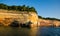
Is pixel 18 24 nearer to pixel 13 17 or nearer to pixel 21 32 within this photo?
pixel 13 17

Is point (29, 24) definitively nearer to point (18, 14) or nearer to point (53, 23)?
point (18, 14)

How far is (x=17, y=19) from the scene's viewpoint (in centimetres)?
8394

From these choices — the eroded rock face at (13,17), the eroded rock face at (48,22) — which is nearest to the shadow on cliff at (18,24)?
the eroded rock face at (13,17)

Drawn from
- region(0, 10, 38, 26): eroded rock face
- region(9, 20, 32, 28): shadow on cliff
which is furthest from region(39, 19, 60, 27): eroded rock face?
region(9, 20, 32, 28): shadow on cliff

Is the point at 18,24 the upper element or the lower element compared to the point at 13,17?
lower

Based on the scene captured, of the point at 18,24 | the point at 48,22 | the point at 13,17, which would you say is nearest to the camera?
the point at 18,24

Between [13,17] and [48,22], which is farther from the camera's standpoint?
[48,22]

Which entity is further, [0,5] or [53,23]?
[53,23]

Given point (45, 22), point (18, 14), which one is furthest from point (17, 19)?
point (45, 22)

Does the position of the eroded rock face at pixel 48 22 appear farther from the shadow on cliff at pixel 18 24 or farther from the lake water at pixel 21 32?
the lake water at pixel 21 32

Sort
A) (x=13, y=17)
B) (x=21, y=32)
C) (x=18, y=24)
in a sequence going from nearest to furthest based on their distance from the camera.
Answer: (x=21, y=32) → (x=18, y=24) → (x=13, y=17)

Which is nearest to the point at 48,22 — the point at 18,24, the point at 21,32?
the point at 18,24

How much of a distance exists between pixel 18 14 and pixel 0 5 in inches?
373

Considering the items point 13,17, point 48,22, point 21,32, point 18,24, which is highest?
point 13,17
